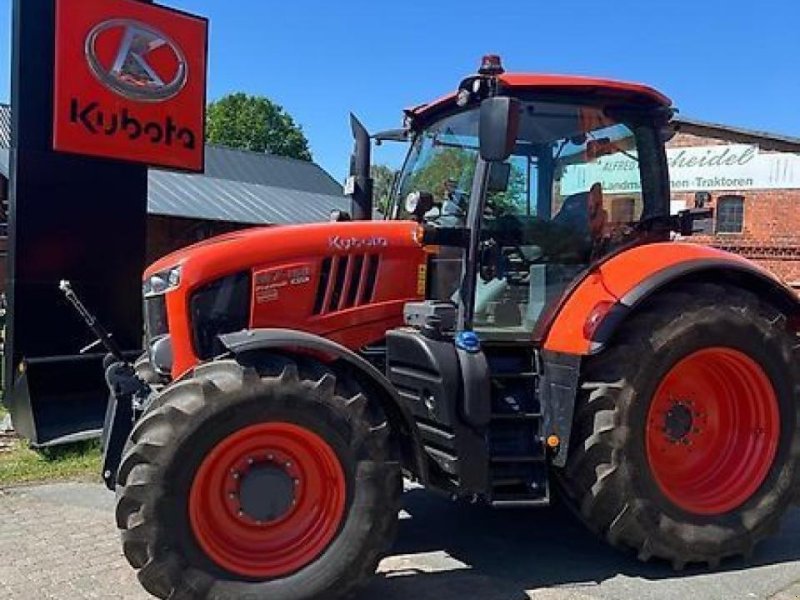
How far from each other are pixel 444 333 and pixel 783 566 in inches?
91.1

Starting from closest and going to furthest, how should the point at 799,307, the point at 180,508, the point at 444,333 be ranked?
the point at 180,508, the point at 444,333, the point at 799,307

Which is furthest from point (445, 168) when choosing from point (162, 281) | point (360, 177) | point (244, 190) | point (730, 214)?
point (244, 190)

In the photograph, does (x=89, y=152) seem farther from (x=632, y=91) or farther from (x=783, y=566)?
(x=783, y=566)

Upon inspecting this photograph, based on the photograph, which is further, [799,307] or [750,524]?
[799,307]

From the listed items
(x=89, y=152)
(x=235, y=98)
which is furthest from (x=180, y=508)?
(x=235, y=98)

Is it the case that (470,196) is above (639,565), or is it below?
above

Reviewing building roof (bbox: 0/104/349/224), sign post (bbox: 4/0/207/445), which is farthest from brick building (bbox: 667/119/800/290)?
sign post (bbox: 4/0/207/445)

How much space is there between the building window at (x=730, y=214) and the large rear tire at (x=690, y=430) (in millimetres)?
19794

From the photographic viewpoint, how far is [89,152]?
7746 millimetres

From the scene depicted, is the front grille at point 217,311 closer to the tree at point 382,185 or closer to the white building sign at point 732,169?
the tree at point 382,185

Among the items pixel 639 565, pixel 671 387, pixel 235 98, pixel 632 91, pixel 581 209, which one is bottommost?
pixel 639 565

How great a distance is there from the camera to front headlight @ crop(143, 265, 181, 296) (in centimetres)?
451

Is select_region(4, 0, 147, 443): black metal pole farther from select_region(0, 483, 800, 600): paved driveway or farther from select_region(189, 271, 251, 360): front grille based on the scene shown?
select_region(189, 271, 251, 360): front grille

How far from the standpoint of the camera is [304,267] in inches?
182
